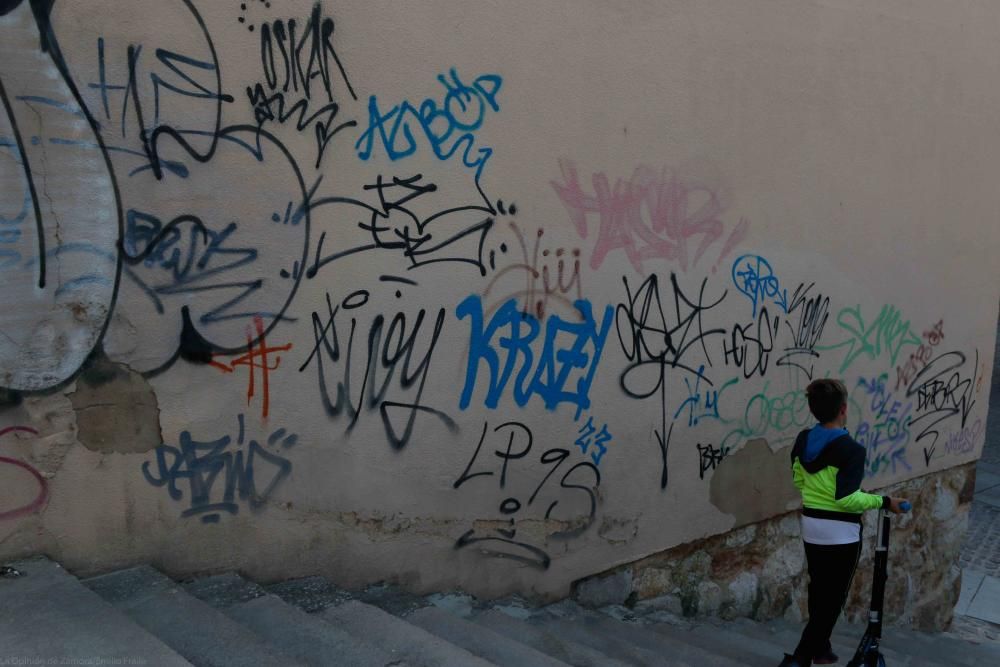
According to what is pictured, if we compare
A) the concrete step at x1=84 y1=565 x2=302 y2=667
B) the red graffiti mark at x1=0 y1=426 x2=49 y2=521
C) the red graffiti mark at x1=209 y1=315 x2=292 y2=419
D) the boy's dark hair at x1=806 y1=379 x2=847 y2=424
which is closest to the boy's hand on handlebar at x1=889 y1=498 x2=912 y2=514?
the boy's dark hair at x1=806 y1=379 x2=847 y2=424

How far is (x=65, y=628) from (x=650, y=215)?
3361mm

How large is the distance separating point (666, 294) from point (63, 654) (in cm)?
340

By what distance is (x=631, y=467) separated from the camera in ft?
15.9

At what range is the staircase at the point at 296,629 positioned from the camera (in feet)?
8.62

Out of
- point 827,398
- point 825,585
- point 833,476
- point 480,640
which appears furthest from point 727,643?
point 480,640

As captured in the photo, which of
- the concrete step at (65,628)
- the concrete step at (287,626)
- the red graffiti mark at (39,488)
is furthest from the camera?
the red graffiti mark at (39,488)

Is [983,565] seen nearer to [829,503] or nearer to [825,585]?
[825,585]

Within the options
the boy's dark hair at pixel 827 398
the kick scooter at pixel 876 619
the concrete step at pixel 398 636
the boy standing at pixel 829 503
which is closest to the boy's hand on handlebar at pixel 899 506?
the boy standing at pixel 829 503

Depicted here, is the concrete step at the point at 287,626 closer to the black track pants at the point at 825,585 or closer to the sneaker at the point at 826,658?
the black track pants at the point at 825,585

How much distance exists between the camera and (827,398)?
3.84m

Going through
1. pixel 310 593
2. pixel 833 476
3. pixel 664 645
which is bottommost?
pixel 664 645

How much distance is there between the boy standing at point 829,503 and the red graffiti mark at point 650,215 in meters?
1.26

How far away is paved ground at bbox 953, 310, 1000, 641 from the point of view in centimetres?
773

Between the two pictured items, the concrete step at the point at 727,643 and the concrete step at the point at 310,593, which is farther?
the concrete step at the point at 727,643
